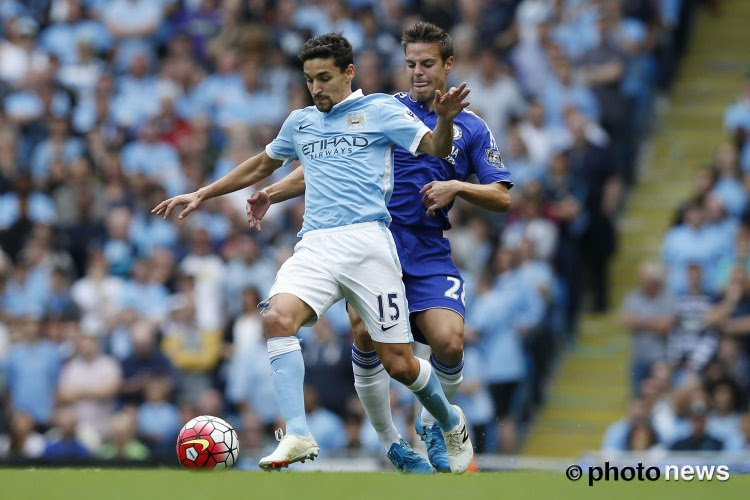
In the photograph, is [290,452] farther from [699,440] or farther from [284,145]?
[699,440]

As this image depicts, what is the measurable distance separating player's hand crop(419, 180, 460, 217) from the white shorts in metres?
0.45

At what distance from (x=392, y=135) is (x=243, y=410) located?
24.0ft

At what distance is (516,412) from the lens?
1642 cm

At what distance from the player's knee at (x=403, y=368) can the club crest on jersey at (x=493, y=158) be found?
4.45 ft

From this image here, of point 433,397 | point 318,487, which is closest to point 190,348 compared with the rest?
point 433,397

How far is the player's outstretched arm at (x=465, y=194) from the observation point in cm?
923

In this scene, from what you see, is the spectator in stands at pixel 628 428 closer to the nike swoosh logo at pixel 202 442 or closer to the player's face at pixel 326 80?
the nike swoosh logo at pixel 202 442

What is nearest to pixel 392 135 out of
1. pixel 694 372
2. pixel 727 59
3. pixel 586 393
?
pixel 694 372

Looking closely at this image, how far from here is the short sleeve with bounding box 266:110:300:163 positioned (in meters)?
9.87

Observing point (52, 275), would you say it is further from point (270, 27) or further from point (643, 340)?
point (643, 340)

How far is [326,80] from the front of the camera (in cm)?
952

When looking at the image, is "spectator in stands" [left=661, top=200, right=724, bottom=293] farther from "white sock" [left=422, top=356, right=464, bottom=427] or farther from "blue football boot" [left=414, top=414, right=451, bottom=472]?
"blue football boot" [left=414, top=414, right=451, bottom=472]

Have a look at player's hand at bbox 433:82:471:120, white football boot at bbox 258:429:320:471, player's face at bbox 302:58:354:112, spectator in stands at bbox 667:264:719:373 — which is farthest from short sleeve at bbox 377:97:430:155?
spectator in stands at bbox 667:264:719:373

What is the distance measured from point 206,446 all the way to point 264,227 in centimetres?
807
